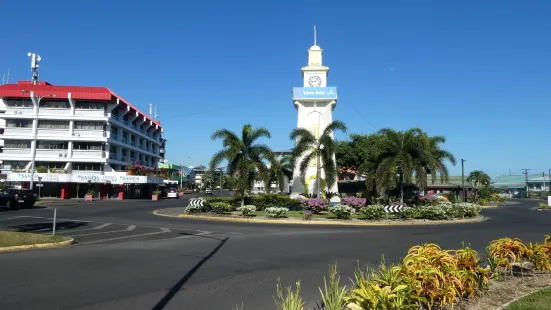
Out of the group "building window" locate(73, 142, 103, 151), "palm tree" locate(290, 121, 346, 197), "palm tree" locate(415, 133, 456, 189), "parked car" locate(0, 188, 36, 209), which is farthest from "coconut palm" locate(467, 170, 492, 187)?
"parked car" locate(0, 188, 36, 209)

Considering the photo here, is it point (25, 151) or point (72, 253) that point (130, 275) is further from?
point (25, 151)

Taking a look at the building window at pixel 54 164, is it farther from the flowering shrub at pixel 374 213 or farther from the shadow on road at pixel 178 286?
the shadow on road at pixel 178 286

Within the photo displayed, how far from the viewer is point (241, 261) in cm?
989

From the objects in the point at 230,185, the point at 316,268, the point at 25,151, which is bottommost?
the point at 316,268

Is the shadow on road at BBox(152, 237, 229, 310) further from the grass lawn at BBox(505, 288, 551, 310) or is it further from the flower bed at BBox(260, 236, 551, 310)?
the grass lawn at BBox(505, 288, 551, 310)

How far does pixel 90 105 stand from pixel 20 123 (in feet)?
30.9

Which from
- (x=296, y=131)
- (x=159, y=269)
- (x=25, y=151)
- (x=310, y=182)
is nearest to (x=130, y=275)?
(x=159, y=269)

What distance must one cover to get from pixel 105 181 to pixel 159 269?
150 ft

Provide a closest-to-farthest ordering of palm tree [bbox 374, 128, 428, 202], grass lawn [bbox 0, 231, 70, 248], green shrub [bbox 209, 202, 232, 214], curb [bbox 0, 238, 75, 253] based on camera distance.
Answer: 1. curb [bbox 0, 238, 75, 253]
2. grass lawn [bbox 0, 231, 70, 248]
3. green shrub [bbox 209, 202, 232, 214]
4. palm tree [bbox 374, 128, 428, 202]

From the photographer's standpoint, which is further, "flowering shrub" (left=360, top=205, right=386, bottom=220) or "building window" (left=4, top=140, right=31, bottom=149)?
"building window" (left=4, top=140, right=31, bottom=149)

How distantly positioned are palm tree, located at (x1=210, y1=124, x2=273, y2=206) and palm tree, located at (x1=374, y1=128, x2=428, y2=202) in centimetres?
852

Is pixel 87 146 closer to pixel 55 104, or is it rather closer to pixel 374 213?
pixel 55 104

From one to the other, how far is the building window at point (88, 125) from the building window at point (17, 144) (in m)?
6.55

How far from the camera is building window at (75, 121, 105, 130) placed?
5234 cm
